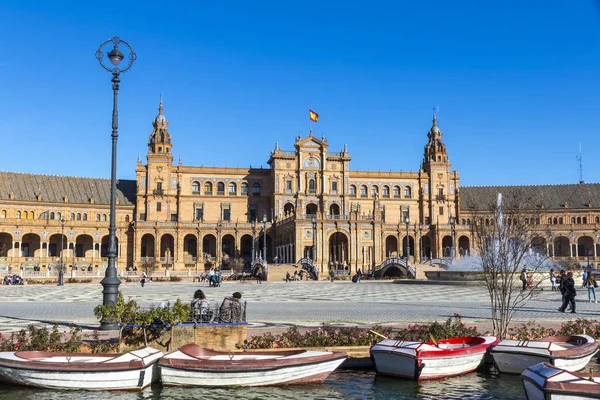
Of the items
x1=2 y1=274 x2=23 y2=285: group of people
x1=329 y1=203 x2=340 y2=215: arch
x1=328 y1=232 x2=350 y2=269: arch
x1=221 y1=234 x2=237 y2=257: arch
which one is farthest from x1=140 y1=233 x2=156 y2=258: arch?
x1=2 y1=274 x2=23 y2=285: group of people

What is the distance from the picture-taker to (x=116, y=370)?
11672 mm

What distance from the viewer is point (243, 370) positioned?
38.8ft

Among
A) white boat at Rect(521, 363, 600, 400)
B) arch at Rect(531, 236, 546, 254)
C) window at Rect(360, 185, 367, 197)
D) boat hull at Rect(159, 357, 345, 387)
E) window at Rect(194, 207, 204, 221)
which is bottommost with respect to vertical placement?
boat hull at Rect(159, 357, 345, 387)

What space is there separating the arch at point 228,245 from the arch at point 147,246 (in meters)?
10.1

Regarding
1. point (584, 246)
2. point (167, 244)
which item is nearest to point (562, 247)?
point (584, 246)

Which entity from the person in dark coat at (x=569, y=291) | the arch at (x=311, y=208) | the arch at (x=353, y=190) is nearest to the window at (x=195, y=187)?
the arch at (x=311, y=208)

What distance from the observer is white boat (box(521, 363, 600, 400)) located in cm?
939

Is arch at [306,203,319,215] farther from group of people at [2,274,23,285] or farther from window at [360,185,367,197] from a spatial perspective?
group of people at [2,274,23,285]

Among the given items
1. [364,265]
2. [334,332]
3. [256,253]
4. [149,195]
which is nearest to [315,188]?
[256,253]

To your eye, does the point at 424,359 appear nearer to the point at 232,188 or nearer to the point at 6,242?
the point at 232,188

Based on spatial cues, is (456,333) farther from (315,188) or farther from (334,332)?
(315,188)

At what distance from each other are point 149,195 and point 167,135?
976 centimetres

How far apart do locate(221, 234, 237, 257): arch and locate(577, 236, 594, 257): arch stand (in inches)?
2147

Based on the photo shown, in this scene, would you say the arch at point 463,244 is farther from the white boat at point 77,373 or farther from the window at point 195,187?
the white boat at point 77,373
